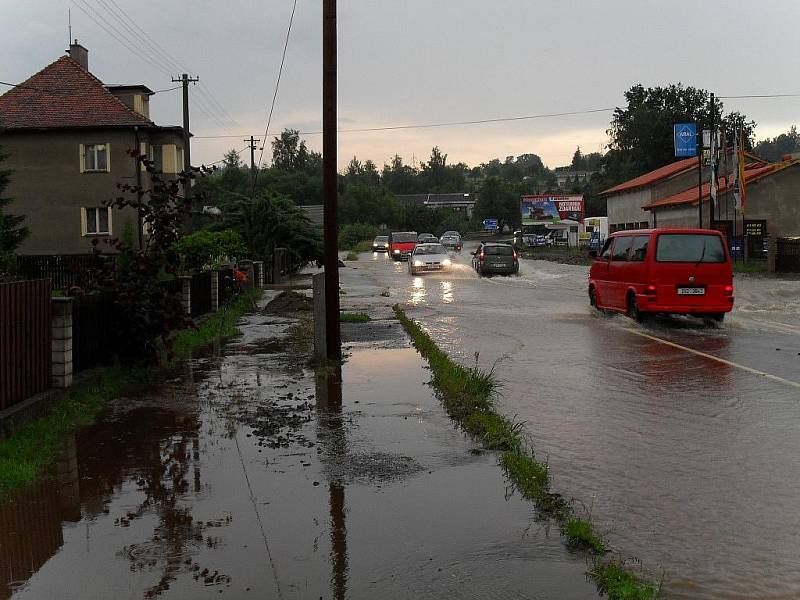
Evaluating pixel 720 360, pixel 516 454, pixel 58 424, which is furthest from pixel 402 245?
pixel 516 454

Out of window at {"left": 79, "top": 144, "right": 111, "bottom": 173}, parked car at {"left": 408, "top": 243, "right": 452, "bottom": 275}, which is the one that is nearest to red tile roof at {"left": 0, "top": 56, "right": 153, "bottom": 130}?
window at {"left": 79, "top": 144, "right": 111, "bottom": 173}

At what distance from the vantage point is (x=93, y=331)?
1120 centimetres

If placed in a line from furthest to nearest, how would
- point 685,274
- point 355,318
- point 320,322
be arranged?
point 355,318, point 685,274, point 320,322

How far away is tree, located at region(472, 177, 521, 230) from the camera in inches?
5089

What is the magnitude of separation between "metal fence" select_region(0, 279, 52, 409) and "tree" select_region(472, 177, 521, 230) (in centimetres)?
12153

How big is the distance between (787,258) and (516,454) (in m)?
34.3

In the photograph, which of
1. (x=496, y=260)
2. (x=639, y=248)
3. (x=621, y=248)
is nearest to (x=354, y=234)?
(x=496, y=260)

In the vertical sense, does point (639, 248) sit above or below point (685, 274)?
above

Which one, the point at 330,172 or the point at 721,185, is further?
the point at 721,185

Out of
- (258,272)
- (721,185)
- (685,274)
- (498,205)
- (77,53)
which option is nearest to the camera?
(685,274)

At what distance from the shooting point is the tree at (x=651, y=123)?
302ft

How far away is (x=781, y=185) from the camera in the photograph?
4700 centimetres

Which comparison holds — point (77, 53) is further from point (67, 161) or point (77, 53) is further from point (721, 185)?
point (721, 185)

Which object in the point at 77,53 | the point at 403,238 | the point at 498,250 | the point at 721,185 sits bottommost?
the point at 498,250
